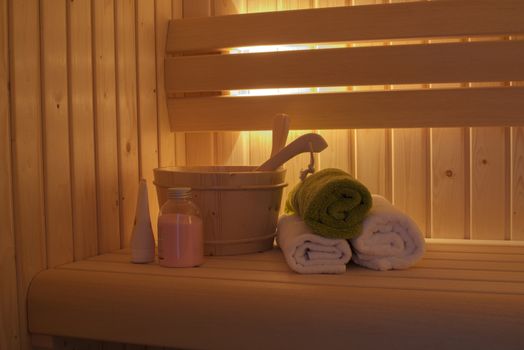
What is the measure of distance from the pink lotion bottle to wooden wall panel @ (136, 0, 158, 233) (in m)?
0.37

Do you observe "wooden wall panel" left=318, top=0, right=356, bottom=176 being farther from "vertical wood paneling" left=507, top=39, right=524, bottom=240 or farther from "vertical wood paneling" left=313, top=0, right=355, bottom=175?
"vertical wood paneling" left=507, top=39, right=524, bottom=240

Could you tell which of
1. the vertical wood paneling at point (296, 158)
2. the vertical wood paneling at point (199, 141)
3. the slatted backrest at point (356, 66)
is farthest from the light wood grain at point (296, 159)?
the vertical wood paneling at point (199, 141)

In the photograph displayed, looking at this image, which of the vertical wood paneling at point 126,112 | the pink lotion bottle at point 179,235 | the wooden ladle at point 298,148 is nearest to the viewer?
the pink lotion bottle at point 179,235

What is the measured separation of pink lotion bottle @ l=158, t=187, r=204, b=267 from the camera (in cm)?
111

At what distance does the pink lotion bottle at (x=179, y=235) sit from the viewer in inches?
43.8

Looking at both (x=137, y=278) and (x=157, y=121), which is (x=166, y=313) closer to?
(x=137, y=278)

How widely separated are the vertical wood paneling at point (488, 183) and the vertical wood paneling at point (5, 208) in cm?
116

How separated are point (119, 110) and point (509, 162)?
3.43ft

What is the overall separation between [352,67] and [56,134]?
77 cm

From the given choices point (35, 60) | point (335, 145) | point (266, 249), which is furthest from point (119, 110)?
point (335, 145)

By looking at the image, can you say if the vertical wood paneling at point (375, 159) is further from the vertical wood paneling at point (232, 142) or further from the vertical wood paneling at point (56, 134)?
the vertical wood paneling at point (56, 134)

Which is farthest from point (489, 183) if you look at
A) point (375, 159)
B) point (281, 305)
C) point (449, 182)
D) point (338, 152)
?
point (281, 305)

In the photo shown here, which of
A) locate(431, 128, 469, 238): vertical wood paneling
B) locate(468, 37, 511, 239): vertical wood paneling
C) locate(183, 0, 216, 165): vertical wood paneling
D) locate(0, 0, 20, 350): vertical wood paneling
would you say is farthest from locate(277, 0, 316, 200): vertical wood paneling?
locate(0, 0, 20, 350): vertical wood paneling

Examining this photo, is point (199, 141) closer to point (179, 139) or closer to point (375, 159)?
point (179, 139)
